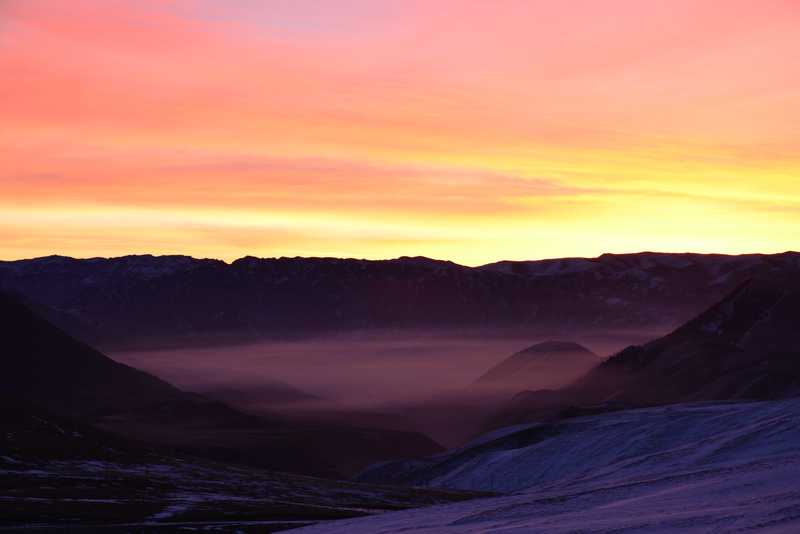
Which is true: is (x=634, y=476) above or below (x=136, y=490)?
above

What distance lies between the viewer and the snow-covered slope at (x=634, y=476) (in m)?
56.1

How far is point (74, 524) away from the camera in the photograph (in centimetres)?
9100

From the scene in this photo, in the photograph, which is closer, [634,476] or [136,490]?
[634,476]

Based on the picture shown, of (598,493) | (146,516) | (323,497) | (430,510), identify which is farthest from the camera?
(323,497)

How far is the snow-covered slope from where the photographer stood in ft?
184

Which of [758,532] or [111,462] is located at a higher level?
[758,532]

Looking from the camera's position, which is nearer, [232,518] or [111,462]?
[232,518]

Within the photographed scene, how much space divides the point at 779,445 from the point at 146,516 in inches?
2746

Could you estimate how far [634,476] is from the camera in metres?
94.9

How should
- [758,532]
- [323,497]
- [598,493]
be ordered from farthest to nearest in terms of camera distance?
[323,497]
[598,493]
[758,532]

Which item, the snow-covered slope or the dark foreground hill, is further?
the dark foreground hill

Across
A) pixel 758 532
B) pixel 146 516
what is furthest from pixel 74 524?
pixel 758 532

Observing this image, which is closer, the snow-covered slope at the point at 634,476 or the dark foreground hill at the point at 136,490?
the snow-covered slope at the point at 634,476

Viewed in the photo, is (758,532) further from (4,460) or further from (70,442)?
(70,442)
